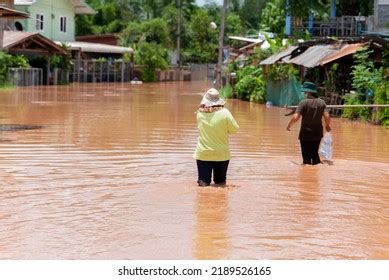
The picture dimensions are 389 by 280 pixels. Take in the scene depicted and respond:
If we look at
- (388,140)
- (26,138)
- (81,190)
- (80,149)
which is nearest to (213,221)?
(81,190)

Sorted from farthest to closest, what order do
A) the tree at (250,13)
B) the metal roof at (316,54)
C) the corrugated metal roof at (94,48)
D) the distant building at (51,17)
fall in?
1. the tree at (250,13)
2. the corrugated metal roof at (94,48)
3. the distant building at (51,17)
4. the metal roof at (316,54)

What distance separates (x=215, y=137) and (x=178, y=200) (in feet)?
3.42

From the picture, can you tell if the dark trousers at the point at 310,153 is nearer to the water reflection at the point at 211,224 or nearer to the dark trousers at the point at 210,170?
the dark trousers at the point at 210,170

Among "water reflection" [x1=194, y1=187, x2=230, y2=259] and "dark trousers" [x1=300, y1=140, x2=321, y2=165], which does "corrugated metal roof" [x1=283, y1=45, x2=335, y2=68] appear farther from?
"water reflection" [x1=194, y1=187, x2=230, y2=259]

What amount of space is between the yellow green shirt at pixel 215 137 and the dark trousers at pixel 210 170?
0.09 meters

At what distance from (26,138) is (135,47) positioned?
4884 cm

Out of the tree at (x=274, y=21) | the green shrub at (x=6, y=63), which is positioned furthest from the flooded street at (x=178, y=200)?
the tree at (x=274, y=21)

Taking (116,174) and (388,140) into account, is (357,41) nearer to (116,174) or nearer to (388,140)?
(388,140)

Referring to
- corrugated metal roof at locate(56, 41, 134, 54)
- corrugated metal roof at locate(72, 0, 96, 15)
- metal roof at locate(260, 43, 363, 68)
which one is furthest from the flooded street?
corrugated metal roof at locate(72, 0, 96, 15)

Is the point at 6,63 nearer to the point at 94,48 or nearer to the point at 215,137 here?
the point at 94,48

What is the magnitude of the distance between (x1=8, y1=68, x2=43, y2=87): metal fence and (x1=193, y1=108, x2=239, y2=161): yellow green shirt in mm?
33112

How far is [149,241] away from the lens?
6.91 meters

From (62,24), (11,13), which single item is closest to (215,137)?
(11,13)

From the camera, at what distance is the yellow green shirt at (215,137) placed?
9.52m
